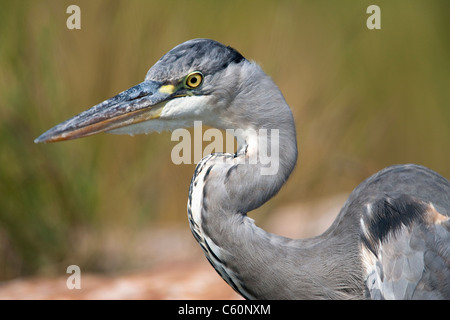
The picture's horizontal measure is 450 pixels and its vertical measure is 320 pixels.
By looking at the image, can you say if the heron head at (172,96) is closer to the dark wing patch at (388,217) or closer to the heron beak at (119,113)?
the heron beak at (119,113)

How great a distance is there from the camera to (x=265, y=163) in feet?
7.52

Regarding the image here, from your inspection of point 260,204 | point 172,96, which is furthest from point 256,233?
point 172,96

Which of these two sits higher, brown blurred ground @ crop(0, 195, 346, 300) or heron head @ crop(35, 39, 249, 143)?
heron head @ crop(35, 39, 249, 143)

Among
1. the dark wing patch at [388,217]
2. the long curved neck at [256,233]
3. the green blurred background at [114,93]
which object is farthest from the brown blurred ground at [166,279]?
the dark wing patch at [388,217]

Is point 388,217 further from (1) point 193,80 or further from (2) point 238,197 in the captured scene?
(1) point 193,80

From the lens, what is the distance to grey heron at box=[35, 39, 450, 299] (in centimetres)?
222

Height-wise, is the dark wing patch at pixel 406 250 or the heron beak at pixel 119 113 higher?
the heron beak at pixel 119 113

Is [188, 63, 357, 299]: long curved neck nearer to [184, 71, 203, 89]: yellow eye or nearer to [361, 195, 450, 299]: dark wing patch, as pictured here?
[361, 195, 450, 299]: dark wing patch

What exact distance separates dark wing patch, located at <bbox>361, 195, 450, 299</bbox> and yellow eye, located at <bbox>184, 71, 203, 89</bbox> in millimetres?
806

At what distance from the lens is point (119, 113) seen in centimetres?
234

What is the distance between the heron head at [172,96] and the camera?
232 cm

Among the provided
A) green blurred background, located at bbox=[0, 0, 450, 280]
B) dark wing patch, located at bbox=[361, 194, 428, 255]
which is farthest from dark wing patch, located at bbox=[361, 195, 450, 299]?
green blurred background, located at bbox=[0, 0, 450, 280]

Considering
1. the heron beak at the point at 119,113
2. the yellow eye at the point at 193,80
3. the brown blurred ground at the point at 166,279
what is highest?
the yellow eye at the point at 193,80
